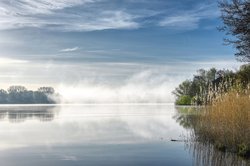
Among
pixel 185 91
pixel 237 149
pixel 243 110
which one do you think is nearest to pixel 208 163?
pixel 237 149

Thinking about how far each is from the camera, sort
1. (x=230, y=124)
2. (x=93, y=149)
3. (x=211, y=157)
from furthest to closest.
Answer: (x=93, y=149) → (x=230, y=124) → (x=211, y=157)

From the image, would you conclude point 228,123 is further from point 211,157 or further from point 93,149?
point 93,149

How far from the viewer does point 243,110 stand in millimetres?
14875

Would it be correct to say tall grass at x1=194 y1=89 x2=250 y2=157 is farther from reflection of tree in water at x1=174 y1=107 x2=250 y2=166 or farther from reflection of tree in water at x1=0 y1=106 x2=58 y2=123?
reflection of tree in water at x1=0 y1=106 x2=58 y2=123

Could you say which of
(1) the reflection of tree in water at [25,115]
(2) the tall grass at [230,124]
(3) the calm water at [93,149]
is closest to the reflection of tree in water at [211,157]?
(3) the calm water at [93,149]

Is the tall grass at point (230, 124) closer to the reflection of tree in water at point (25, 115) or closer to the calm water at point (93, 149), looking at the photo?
the calm water at point (93, 149)

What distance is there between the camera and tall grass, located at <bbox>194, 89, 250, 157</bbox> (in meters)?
14.3

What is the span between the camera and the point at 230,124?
49.3 feet

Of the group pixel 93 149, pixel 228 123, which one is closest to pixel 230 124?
pixel 228 123

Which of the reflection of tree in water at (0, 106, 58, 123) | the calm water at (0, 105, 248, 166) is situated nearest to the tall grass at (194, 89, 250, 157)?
the calm water at (0, 105, 248, 166)

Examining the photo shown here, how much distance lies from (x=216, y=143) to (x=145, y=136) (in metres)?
4.65

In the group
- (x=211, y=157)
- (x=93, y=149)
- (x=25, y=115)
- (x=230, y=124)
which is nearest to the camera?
(x=211, y=157)

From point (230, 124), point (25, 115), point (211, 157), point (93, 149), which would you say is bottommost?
point (211, 157)

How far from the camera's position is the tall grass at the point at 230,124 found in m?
14.3
